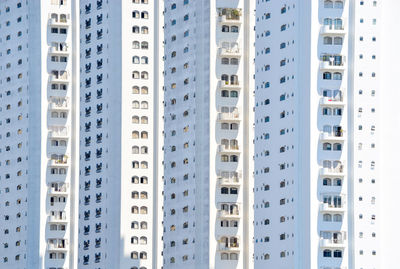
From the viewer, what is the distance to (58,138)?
13300cm

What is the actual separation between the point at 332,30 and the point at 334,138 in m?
5.85

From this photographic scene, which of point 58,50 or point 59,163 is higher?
point 58,50

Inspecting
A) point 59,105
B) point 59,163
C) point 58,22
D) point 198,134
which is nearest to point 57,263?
point 59,163

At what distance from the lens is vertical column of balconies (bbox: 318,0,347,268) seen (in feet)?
355

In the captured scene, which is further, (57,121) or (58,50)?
(57,121)

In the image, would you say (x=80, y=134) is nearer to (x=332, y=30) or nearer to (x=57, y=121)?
(x=57, y=121)

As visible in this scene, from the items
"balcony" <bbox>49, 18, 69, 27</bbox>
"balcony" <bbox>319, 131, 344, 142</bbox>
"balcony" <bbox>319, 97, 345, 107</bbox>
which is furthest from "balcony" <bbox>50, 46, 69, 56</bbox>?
"balcony" <bbox>319, 131, 344, 142</bbox>

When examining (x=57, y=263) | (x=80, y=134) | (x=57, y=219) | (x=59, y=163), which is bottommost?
(x=57, y=263)

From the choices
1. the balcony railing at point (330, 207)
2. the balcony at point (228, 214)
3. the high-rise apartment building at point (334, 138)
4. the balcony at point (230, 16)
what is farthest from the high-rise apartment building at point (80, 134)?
the balcony railing at point (330, 207)

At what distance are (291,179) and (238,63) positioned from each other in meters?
12.1

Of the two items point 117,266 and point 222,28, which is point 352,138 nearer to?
point 222,28

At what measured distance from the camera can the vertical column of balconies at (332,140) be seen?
4257 inches

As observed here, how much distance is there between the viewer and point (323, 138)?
355 ft

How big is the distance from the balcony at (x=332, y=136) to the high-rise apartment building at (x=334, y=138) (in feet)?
0.14
